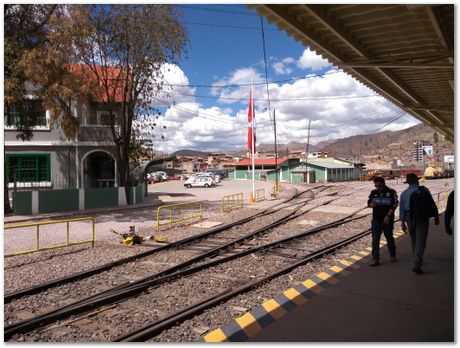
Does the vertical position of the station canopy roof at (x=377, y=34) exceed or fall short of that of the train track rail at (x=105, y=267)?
it exceeds it

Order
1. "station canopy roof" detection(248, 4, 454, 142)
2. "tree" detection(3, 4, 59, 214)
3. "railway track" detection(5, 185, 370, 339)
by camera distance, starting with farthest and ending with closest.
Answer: "tree" detection(3, 4, 59, 214)
"station canopy roof" detection(248, 4, 454, 142)
"railway track" detection(5, 185, 370, 339)

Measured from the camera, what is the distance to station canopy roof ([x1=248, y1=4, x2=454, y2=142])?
18.4ft

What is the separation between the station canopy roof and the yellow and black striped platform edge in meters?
4.21

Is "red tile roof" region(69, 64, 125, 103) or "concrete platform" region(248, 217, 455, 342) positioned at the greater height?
"red tile roof" region(69, 64, 125, 103)

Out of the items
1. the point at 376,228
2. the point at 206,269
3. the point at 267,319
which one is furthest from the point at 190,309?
the point at 376,228

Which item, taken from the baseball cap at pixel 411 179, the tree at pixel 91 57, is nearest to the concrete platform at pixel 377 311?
the baseball cap at pixel 411 179

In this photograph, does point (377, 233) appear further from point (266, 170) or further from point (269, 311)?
point (266, 170)

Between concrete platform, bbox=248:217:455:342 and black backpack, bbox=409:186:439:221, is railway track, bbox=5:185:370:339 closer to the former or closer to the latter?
concrete platform, bbox=248:217:455:342

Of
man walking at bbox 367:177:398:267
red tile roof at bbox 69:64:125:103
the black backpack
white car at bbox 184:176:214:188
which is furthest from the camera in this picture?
white car at bbox 184:176:214:188

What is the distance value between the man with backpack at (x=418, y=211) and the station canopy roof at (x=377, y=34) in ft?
7.90

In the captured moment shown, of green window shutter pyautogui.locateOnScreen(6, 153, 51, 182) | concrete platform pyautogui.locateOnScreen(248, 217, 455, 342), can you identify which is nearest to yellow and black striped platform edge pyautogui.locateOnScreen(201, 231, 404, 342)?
concrete platform pyautogui.locateOnScreen(248, 217, 455, 342)

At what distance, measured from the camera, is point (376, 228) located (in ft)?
24.4

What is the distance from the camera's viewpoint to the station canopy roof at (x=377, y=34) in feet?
18.4

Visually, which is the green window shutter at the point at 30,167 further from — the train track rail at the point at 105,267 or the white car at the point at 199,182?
the white car at the point at 199,182
